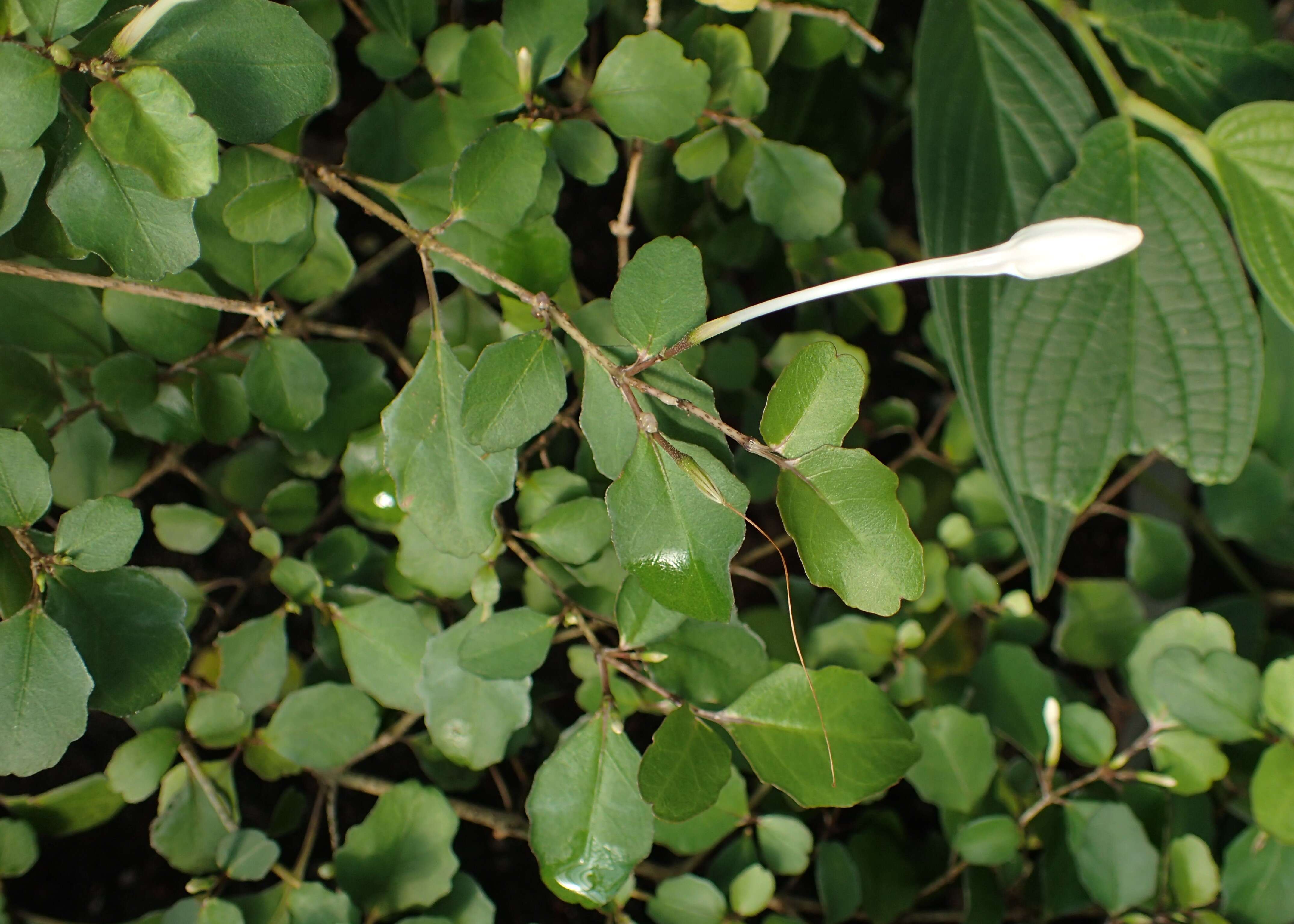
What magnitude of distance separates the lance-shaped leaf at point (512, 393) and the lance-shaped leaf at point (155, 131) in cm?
14

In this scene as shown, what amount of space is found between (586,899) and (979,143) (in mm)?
688

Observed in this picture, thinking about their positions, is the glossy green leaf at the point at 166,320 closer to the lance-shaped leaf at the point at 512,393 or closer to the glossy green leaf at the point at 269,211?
the glossy green leaf at the point at 269,211

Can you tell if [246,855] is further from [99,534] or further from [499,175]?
[499,175]

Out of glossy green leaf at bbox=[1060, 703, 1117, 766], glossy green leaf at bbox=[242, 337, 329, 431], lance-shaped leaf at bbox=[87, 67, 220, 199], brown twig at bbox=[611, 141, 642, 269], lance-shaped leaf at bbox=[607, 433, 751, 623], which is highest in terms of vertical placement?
lance-shaped leaf at bbox=[87, 67, 220, 199]

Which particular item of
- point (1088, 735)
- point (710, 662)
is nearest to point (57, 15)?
point (710, 662)

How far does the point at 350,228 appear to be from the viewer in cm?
77

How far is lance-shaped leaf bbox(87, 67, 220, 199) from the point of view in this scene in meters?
0.36

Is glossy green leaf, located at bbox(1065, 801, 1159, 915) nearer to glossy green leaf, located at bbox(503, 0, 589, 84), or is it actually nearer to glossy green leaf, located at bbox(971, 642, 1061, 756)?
glossy green leaf, located at bbox(971, 642, 1061, 756)

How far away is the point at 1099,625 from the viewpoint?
0.80 m

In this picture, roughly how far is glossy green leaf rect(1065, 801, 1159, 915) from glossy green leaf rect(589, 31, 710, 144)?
1.92 feet

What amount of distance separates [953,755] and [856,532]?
0.36 meters

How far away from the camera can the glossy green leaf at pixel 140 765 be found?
1.77 feet

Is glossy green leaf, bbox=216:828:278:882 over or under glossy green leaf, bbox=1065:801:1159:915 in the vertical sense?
over

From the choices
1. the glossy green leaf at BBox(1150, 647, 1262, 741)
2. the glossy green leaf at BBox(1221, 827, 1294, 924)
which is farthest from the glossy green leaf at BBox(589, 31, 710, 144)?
the glossy green leaf at BBox(1221, 827, 1294, 924)
